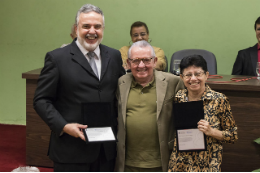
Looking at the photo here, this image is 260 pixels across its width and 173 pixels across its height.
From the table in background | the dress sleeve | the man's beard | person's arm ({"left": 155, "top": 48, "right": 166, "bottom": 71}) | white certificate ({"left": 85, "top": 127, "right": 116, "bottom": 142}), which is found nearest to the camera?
white certificate ({"left": 85, "top": 127, "right": 116, "bottom": 142})

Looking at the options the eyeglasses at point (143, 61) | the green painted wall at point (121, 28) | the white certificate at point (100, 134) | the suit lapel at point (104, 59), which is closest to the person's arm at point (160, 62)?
the green painted wall at point (121, 28)

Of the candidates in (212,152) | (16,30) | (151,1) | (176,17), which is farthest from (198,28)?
(212,152)

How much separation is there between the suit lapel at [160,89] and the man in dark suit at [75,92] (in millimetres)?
295

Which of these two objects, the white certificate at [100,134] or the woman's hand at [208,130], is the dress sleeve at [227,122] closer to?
the woman's hand at [208,130]

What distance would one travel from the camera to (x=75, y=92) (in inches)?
77.7

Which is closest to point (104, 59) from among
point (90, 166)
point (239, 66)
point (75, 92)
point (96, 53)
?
point (96, 53)

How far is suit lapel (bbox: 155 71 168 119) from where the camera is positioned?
1.98m

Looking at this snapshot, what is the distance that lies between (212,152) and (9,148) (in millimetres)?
2980

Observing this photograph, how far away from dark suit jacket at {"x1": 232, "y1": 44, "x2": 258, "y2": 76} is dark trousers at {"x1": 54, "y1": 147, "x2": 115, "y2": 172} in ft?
8.16

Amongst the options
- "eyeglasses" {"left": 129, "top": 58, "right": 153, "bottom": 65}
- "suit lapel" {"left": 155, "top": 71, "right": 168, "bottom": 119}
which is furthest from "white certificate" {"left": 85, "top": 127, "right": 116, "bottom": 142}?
"eyeglasses" {"left": 129, "top": 58, "right": 153, "bottom": 65}

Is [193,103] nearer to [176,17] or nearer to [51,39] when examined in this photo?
[176,17]

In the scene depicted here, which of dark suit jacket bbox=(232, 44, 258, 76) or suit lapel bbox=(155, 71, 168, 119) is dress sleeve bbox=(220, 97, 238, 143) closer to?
suit lapel bbox=(155, 71, 168, 119)

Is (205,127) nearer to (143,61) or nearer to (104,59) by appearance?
(143,61)

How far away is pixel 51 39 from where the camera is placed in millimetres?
5160
